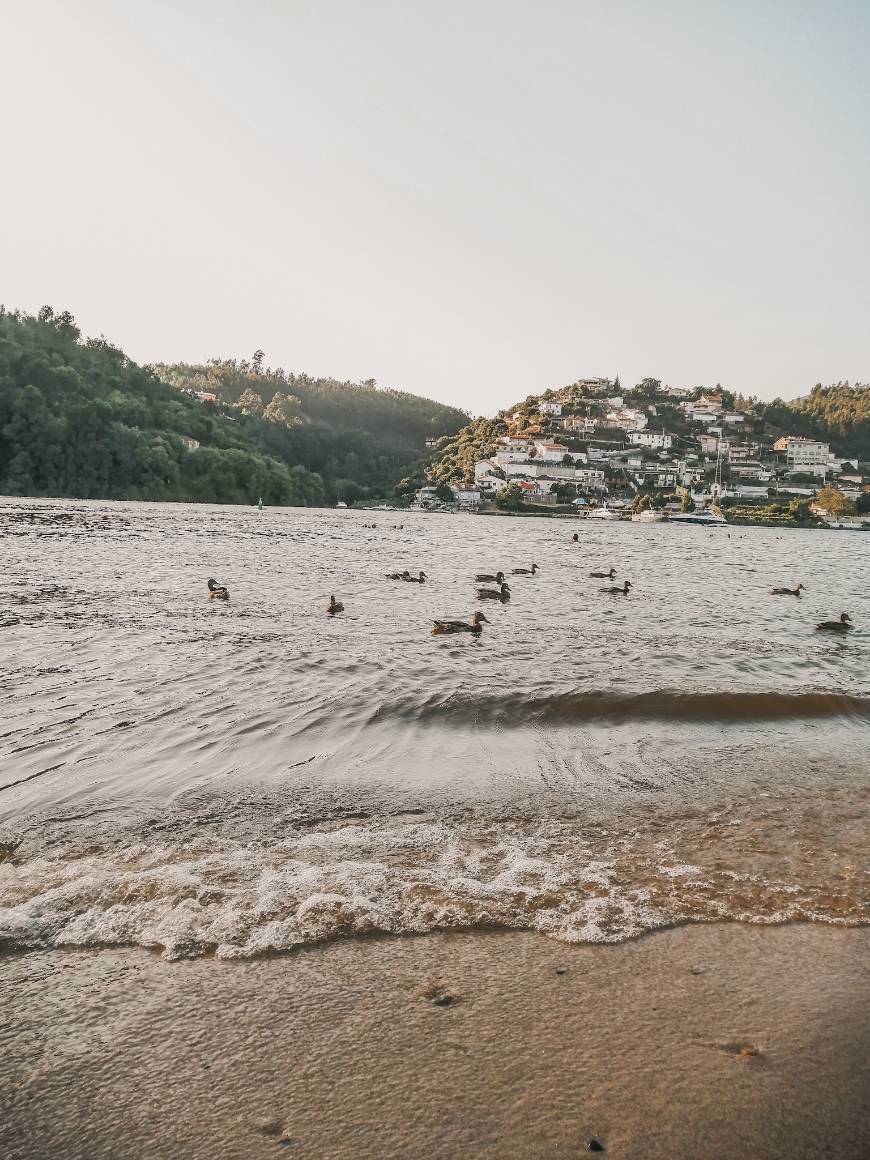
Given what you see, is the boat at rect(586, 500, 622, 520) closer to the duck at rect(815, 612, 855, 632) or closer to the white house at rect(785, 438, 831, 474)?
the white house at rect(785, 438, 831, 474)

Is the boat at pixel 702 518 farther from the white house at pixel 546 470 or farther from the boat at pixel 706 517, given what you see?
the white house at pixel 546 470

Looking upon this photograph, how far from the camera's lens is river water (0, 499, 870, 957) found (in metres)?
4.21

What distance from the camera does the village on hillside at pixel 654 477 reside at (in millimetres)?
132125

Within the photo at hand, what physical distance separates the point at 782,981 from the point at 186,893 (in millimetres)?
3213

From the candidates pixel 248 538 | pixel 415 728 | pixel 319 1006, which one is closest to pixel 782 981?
pixel 319 1006

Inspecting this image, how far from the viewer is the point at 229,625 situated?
45.5ft

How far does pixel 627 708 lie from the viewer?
9258 millimetres

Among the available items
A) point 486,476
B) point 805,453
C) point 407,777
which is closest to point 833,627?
point 407,777

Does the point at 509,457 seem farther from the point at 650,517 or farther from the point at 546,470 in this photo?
the point at 650,517

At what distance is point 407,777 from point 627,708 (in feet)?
12.6

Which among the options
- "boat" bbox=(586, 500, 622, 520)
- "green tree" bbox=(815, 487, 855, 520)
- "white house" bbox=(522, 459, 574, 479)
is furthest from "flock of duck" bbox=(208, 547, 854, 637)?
"white house" bbox=(522, 459, 574, 479)

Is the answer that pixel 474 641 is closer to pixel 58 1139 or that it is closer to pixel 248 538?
pixel 58 1139

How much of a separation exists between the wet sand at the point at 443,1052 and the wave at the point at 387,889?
0.65 ft

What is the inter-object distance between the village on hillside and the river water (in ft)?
372
